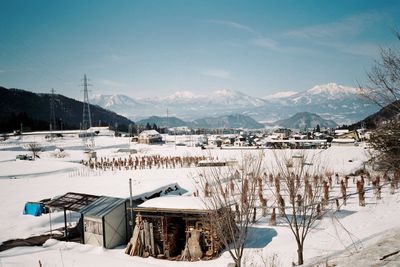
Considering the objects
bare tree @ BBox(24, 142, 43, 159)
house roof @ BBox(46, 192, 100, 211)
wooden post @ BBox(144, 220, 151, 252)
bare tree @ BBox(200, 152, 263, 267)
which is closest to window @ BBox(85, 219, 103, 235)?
house roof @ BBox(46, 192, 100, 211)

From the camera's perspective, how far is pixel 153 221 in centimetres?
1694

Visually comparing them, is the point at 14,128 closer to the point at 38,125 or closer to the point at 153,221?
the point at 38,125

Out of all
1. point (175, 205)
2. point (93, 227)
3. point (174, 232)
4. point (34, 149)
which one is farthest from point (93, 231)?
point (34, 149)

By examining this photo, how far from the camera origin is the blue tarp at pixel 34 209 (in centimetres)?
2109

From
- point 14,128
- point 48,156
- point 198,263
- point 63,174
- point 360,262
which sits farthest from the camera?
point 14,128

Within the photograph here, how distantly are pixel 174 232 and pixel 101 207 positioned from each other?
4.52 metres

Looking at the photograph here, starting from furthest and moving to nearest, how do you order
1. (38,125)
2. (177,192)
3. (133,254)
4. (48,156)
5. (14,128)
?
(38,125)
(14,128)
(48,156)
(177,192)
(133,254)

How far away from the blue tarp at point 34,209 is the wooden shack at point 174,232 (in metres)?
7.99

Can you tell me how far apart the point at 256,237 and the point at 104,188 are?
1550 centimetres

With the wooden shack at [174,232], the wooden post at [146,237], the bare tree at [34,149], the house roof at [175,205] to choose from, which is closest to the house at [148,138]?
the bare tree at [34,149]

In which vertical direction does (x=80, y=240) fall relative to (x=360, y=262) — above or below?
below

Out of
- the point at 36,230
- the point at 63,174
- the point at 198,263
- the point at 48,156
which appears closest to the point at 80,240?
the point at 36,230

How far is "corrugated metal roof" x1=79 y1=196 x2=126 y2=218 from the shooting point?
17.7 meters

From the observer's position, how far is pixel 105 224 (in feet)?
56.4
